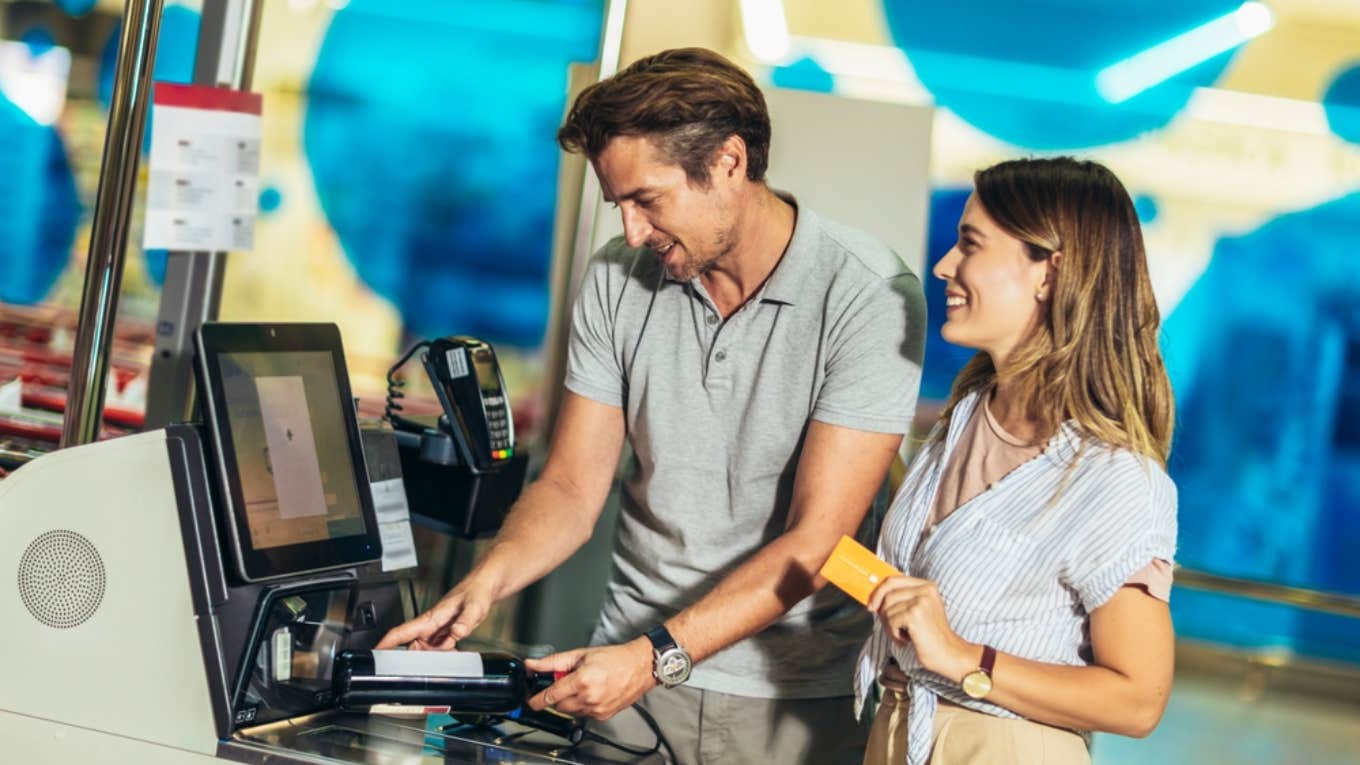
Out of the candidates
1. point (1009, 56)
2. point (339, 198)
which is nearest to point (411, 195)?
point (339, 198)

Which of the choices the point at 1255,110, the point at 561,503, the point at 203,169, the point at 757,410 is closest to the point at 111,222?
the point at 203,169

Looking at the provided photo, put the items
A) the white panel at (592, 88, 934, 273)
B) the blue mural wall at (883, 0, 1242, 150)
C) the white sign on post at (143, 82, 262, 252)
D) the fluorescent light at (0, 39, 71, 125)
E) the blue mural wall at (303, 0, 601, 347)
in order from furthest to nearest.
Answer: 1. the blue mural wall at (883, 0, 1242, 150)
2. the blue mural wall at (303, 0, 601, 347)
3. the fluorescent light at (0, 39, 71, 125)
4. the white panel at (592, 88, 934, 273)
5. the white sign on post at (143, 82, 262, 252)

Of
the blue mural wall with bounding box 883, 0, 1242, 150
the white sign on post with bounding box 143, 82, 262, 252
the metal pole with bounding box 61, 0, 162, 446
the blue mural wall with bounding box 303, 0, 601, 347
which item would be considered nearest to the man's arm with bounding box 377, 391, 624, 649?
the metal pole with bounding box 61, 0, 162, 446

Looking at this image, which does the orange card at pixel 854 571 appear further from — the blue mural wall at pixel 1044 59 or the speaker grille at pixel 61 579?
the blue mural wall at pixel 1044 59

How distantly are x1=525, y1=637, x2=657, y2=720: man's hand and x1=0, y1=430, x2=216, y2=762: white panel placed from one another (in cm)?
40

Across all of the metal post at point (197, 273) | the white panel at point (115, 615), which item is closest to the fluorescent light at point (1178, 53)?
the metal post at point (197, 273)

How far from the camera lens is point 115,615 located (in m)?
1.67

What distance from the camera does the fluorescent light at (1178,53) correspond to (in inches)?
187

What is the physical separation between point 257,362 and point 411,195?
109 inches

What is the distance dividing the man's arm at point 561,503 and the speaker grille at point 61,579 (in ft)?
1.64

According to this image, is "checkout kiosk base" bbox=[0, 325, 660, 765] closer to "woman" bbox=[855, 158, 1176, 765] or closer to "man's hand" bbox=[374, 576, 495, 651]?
"man's hand" bbox=[374, 576, 495, 651]

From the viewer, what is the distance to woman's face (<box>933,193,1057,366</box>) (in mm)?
1691

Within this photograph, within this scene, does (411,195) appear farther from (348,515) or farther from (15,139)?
(348,515)

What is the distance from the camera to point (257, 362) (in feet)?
5.81
